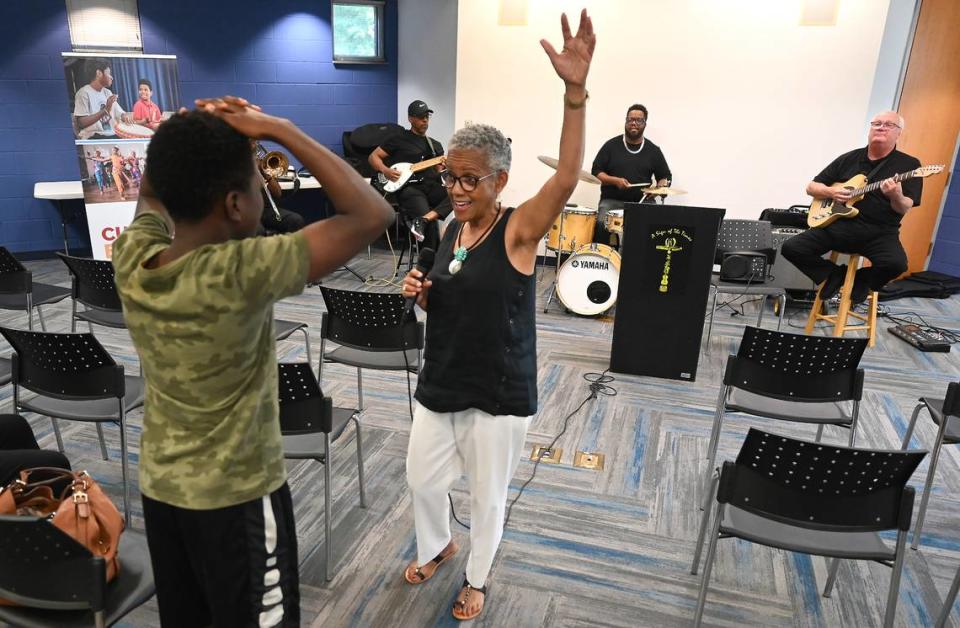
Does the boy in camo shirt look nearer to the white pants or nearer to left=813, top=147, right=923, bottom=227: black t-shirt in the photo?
the white pants

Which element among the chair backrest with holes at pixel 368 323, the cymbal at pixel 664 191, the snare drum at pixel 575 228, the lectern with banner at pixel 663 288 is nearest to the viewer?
the chair backrest with holes at pixel 368 323

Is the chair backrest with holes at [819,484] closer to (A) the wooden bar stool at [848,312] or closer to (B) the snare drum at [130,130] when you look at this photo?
(A) the wooden bar stool at [848,312]

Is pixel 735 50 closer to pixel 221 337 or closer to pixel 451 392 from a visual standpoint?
pixel 451 392

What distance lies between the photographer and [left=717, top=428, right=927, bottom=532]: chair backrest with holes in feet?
6.36

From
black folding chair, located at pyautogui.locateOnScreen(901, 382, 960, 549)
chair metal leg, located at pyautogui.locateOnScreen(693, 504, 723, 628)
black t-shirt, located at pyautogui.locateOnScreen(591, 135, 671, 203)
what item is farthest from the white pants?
black t-shirt, located at pyautogui.locateOnScreen(591, 135, 671, 203)

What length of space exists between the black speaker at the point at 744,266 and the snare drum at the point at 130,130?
199 inches

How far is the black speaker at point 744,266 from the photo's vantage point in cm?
506

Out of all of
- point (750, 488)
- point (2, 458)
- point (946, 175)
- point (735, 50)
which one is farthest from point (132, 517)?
point (946, 175)

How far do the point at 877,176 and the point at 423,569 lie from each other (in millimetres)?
4269

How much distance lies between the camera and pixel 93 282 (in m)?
3.89

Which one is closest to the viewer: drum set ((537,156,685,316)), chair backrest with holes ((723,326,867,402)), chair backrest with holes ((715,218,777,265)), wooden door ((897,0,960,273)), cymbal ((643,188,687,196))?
chair backrest with holes ((723,326,867,402))

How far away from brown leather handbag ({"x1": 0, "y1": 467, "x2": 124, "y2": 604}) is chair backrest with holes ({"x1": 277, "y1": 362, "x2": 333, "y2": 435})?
2.15ft

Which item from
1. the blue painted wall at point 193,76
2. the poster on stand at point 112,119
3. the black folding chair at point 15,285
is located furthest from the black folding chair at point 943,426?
the blue painted wall at point 193,76

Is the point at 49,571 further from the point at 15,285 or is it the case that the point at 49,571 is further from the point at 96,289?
the point at 15,285
